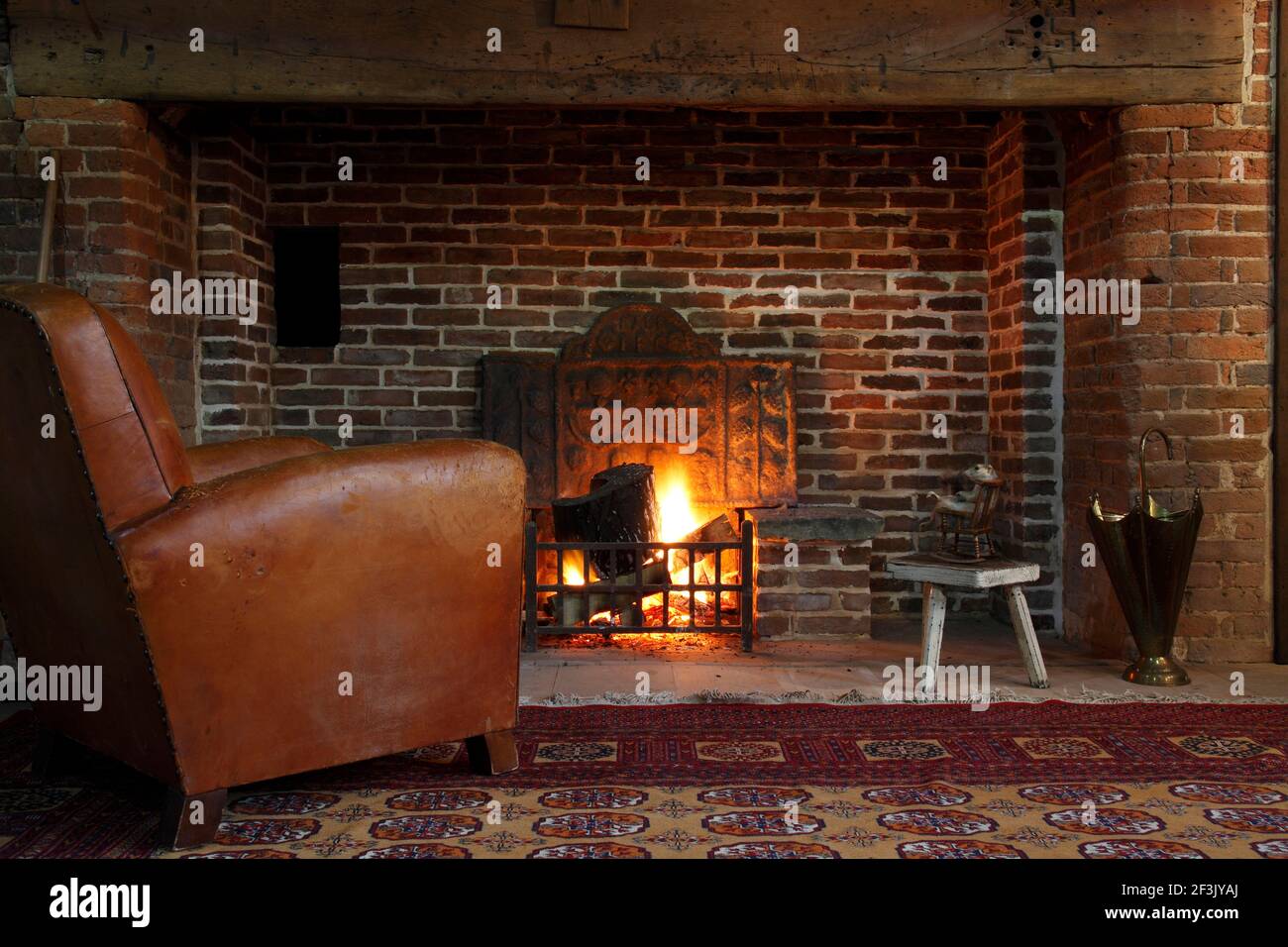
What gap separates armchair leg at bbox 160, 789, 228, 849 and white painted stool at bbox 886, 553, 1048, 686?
7.03 feet

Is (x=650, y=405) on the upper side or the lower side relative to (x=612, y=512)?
upper

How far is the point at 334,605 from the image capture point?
237cm

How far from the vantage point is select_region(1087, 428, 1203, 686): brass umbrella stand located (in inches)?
140

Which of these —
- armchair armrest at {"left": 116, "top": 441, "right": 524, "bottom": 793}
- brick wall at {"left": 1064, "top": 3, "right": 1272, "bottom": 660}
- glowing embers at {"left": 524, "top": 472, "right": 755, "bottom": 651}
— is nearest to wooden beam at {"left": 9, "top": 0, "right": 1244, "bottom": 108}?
brick wall at {"left": 1064, "top": 3, "right": 1272, "bottom": 660}

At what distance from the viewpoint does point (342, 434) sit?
16.1 ft

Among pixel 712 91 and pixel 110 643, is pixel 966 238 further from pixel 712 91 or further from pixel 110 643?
pixel 110 643

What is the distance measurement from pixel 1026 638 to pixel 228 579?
246 cm

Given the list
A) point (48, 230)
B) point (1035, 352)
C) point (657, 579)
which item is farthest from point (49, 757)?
point (1035, 352)

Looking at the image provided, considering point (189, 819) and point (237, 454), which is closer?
point (189, 819)

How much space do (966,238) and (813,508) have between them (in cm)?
141

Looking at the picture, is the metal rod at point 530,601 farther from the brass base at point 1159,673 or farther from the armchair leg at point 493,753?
the brass base at point 1159,673

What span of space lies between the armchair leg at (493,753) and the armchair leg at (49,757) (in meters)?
0.96

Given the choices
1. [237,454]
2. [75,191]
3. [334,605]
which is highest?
[75,191]

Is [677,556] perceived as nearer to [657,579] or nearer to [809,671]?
[657,579]
